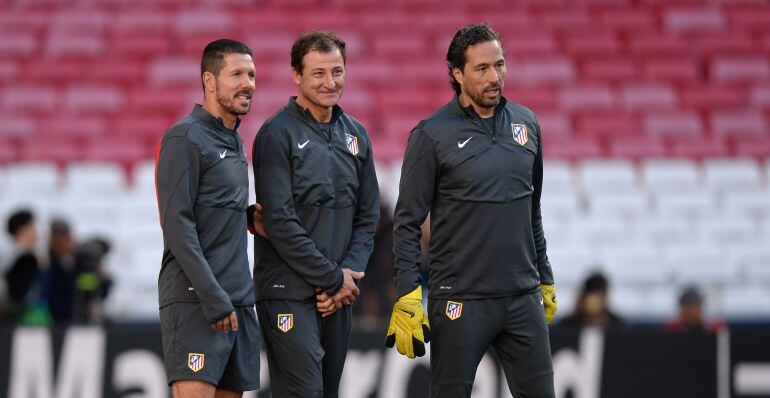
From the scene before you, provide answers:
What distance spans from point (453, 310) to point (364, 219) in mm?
595

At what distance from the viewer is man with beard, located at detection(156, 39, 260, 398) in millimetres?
4473

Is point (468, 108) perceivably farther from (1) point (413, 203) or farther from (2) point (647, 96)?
(2) point (647, 96)

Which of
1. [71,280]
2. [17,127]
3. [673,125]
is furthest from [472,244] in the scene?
[17,127]

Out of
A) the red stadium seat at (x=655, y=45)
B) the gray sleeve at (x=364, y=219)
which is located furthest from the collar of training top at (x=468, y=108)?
the red stadium seat at (x=655, y=45)

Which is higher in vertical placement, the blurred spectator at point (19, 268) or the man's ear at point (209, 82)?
the man's ear at point (209, 82)

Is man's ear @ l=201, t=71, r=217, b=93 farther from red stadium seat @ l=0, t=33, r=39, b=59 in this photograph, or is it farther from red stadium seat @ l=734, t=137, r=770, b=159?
red stadium seat @ l=0, t=33, r=39, b=59

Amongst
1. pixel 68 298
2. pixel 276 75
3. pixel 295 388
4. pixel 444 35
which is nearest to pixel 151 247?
pixel 68 298

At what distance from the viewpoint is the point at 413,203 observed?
4.73m

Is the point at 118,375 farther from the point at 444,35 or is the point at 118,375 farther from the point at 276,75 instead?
the point at 444,35

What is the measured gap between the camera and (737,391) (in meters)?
7.42

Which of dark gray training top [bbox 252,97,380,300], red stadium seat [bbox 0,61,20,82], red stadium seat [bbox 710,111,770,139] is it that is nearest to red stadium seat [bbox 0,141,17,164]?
red stadium seat [bbox 0,61,20,82]

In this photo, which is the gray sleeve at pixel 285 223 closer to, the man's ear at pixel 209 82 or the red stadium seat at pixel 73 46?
the man's ear at pixel 209 82

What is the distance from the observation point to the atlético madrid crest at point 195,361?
4504 mm

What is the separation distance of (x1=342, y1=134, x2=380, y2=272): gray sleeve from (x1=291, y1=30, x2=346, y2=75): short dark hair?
485 millimetres
